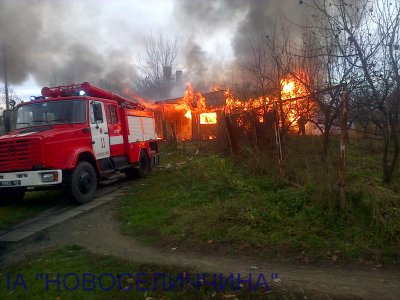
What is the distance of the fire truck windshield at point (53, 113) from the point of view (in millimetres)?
8789

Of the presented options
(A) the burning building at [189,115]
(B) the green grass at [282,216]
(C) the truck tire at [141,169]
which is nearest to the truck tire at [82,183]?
(B) the green grass at [282,216]

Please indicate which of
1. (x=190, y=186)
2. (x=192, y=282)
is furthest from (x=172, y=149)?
(x=192, y=282)

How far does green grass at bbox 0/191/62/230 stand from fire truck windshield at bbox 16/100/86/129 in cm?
187

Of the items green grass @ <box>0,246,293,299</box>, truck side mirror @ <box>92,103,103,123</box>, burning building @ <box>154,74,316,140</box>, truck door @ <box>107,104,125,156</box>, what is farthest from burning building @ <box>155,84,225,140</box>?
green grass @ <box>0,246,293,299</box>

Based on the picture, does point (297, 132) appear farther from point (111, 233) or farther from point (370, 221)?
point (111, 233)

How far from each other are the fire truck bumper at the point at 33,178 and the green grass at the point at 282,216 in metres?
1.55

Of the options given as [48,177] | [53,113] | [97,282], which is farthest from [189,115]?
[97,282]

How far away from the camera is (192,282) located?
13.2 feet

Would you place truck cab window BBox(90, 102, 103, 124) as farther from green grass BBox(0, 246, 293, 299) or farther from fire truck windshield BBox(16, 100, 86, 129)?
green grass BBox(0, 246, 293, 299)

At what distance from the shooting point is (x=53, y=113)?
885 centimetres

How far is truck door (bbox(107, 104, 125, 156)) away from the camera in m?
10.1

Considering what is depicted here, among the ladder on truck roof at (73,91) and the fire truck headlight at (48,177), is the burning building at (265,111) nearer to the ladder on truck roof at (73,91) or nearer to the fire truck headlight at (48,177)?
the ladder on truck roof at (73,91)

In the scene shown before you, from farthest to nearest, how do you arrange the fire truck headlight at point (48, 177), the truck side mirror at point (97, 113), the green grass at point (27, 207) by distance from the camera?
the truck side mirror at point (97, 113) → the fire truck headlight at point (48, 177) → the green grass at point (27, 207)

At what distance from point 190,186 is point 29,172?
11.2 feet
